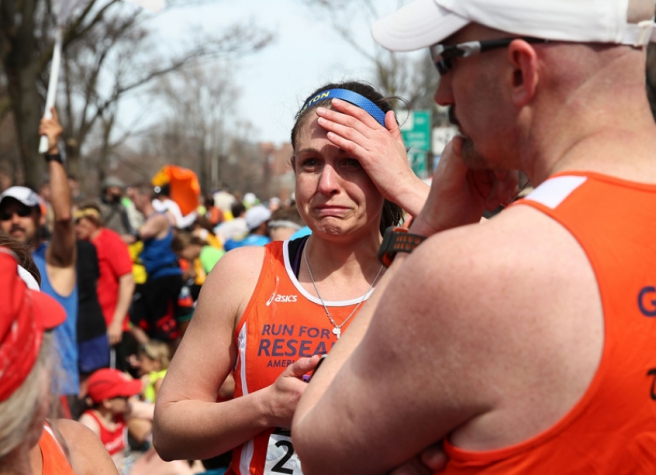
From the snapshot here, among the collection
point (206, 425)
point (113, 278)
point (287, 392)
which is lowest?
point (113, 278)

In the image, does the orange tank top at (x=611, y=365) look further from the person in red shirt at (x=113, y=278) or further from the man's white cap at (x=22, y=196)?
the person in red shirt at (x=113, y=278)

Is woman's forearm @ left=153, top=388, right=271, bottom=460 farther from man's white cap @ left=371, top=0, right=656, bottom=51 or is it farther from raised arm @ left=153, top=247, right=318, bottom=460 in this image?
man's white cap @ left=371, top=0, right=656, bottom=51

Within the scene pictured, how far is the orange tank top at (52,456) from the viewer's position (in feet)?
6.61

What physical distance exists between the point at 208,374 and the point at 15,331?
1.29m

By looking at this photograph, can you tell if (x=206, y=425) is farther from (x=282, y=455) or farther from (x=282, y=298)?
(x=282, y=298)

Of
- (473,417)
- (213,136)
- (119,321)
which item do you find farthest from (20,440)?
(213,136)

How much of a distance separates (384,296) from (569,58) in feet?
1.91

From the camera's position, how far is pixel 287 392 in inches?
89.3

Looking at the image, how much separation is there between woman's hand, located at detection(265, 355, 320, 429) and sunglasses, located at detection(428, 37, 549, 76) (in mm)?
888

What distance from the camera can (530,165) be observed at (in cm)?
160

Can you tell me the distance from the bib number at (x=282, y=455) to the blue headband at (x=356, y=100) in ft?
3.86

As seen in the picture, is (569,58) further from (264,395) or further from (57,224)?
(57,224)

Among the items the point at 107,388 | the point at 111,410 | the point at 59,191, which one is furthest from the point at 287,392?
the point at 59,191

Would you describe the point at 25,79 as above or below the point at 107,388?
above
